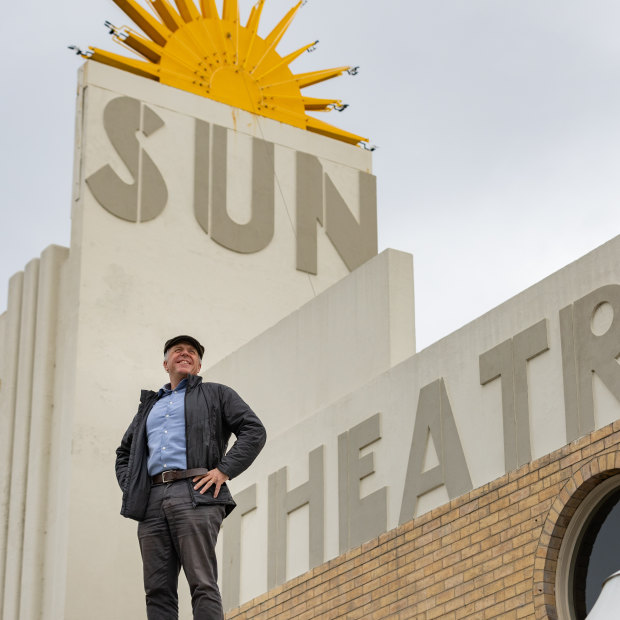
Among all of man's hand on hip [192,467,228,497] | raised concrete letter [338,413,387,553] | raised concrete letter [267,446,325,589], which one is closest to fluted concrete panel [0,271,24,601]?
raised concrete letter [267,446,325,589]

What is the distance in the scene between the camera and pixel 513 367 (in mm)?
12500

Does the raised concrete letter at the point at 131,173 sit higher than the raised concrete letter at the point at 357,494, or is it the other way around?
the raised concrete letter at the point at 131,173

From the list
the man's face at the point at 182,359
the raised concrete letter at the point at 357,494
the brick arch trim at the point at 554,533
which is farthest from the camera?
the raised concrete letter at the point at 357,494

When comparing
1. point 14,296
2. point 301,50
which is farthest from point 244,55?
point 14,296

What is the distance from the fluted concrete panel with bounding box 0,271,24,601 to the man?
11434 mm

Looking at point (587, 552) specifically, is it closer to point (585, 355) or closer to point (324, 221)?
point (585, 355)

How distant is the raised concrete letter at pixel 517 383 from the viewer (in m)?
12.2

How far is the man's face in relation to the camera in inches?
330

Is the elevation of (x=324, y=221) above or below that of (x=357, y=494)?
above

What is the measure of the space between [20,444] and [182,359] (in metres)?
11.6

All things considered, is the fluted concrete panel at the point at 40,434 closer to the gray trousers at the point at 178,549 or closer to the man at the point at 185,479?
the man at the point at 185,479

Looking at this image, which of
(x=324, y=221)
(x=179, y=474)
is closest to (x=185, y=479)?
(x=179, y=474)

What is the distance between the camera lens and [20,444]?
19.5 m

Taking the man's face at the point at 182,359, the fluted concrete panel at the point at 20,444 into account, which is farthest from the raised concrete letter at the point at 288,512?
the man's face at the point at 182,359
